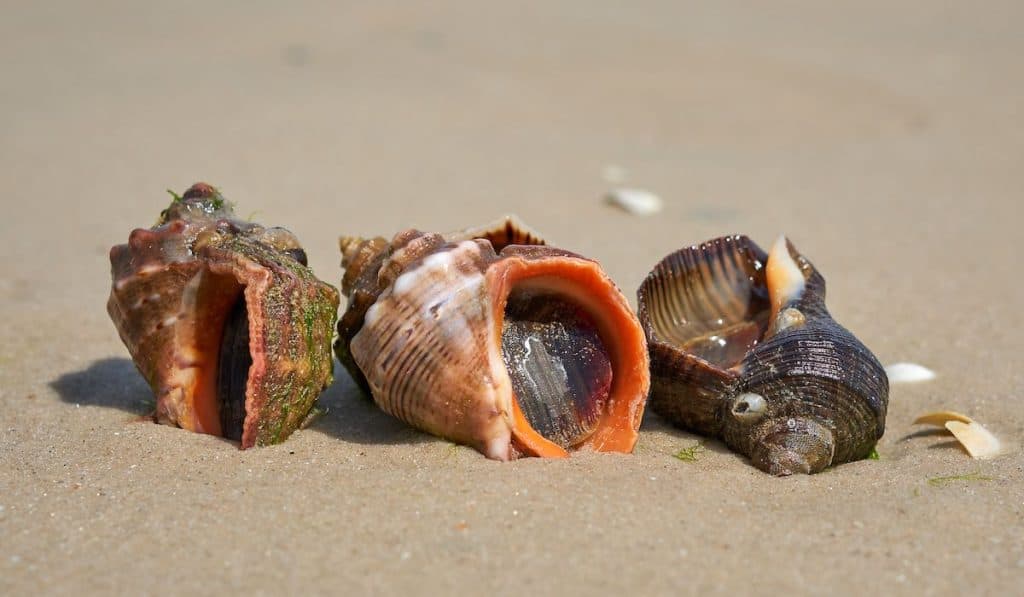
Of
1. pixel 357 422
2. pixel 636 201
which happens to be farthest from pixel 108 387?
pixel 636 201

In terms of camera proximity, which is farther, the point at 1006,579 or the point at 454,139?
the point at 454,139

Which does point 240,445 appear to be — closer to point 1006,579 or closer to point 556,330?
point 556,330

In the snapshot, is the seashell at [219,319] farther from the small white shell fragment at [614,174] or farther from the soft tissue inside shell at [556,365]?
the small white shell fragment at [614,174]

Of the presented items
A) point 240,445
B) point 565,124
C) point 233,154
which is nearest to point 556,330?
point 240,445

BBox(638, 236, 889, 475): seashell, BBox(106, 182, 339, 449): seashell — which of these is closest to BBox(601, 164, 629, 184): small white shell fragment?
BBox(638, 236, 889, 475): seashell

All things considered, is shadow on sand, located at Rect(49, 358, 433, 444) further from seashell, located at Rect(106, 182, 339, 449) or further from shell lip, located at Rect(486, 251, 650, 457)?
shell lip, located at Rect(486, 251, 650, 457)

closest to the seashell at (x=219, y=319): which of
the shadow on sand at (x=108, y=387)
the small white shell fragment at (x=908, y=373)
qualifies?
the shadow on sand at (x=108, y=387)
